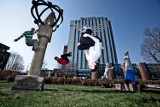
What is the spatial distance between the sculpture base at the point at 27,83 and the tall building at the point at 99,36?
72245 mm

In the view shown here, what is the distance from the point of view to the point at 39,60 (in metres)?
6.40

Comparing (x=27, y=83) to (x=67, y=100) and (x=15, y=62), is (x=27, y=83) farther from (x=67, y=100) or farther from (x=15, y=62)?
(x=15, y=62)

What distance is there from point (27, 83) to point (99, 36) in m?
76.1

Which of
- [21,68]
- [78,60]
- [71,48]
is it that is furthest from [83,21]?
[21,68]

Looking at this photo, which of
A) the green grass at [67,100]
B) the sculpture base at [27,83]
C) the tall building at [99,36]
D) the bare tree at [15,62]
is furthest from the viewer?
the tall building at [99,36]

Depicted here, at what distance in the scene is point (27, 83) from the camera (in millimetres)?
5668

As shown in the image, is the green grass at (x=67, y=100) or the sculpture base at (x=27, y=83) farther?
the sculpture base at (x=27, y=83)

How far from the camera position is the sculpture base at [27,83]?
558 cm

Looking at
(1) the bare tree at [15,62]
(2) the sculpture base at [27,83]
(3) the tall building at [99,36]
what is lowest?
(2) the sculpture base at [27,83]

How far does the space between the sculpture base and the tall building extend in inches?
2844

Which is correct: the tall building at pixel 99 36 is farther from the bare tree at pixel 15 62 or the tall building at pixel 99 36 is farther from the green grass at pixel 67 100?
the green grass at pixel 67 100

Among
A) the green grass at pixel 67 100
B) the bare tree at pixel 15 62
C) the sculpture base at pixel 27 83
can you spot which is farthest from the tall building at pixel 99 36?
the green grass at pixel 67 100

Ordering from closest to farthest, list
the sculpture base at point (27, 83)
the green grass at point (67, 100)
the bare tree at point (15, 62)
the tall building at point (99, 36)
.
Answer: the green grass at point (67, 100), the sculpture base at point (27, 83), the bare tree at point (15, 62), the tall building at point (99, 36)

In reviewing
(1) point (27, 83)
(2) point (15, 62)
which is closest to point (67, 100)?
(1) point (27, 83)
